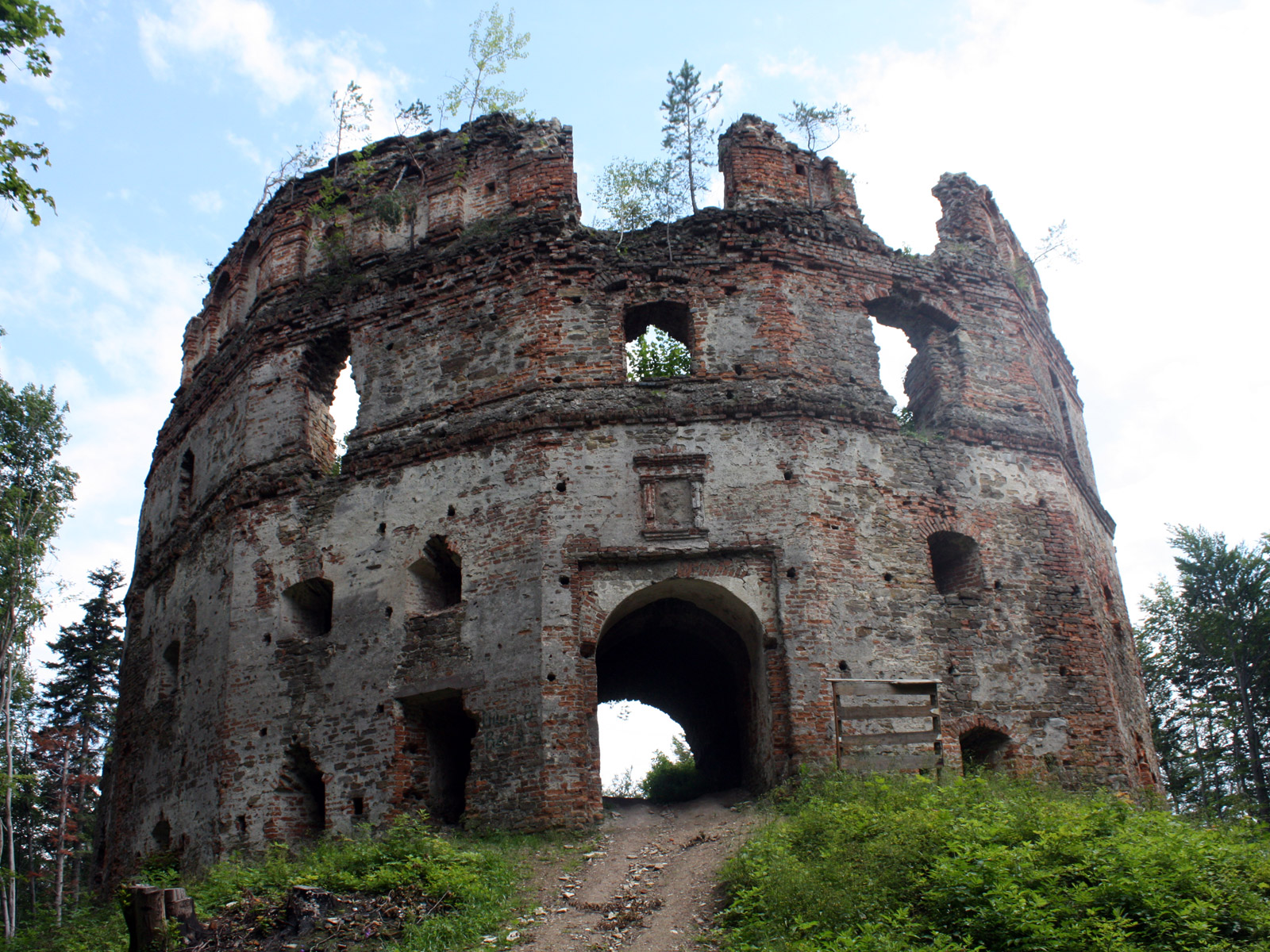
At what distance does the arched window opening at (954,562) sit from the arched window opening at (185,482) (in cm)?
975

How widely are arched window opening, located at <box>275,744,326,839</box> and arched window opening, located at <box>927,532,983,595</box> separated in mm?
6928

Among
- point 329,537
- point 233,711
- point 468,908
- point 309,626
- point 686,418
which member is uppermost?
point 686,418

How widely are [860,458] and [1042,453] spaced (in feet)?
8.30

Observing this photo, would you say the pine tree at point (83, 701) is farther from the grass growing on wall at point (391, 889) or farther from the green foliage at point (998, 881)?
the green foliage at point (998, 881)

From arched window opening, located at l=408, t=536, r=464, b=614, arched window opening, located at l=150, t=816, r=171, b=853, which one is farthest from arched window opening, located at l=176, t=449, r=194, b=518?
arched window opening, located at l=408, t=536, r=464, b=614

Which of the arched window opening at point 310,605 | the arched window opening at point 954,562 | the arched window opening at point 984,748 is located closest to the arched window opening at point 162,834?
the arched window opening at point 310,605

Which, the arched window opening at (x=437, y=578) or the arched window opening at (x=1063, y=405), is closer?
the arched window opening at (x=437, y=578)

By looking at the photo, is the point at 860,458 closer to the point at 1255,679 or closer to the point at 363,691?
the point at 363,691

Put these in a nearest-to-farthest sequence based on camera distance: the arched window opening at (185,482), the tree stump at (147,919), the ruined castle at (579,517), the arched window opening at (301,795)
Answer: the tree stump at (147,919) < the ruined castle at (579,517) < the arched window opening at (301,795) < the arched window opening at (185,482)

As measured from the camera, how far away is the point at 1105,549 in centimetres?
1371

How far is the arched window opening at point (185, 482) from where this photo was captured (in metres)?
14.3

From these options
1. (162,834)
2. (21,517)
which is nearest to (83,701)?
(21,517)

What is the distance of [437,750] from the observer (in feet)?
35.5

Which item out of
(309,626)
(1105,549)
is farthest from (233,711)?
(1105,549)
